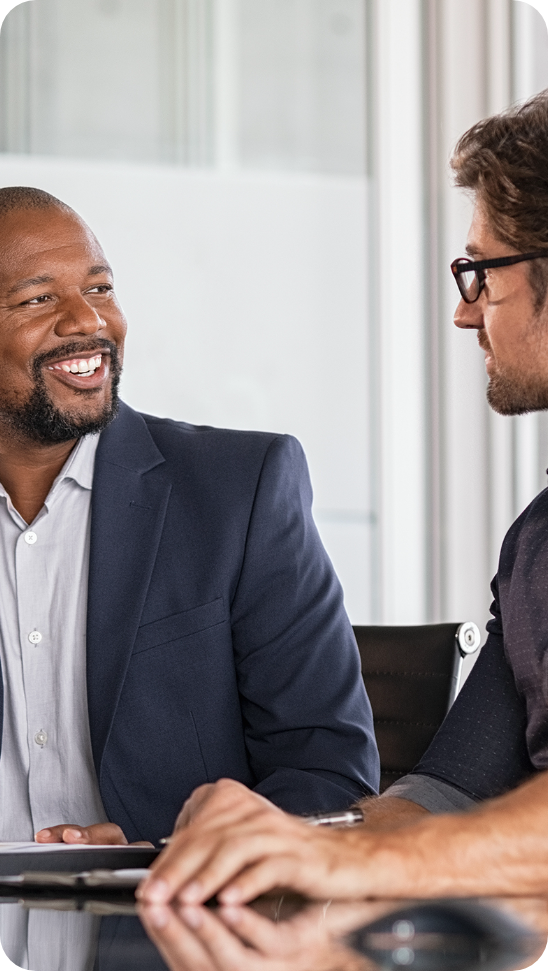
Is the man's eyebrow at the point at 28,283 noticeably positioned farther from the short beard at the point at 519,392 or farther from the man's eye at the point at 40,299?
the short beard at the point at 519,392

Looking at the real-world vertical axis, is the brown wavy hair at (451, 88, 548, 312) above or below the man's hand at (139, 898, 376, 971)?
above

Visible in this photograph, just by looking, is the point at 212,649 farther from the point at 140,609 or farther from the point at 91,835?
the point at 91,835

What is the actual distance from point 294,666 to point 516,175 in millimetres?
777

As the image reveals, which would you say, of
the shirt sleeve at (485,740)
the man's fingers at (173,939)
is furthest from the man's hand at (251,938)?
the shirt sleeve at (485,740)

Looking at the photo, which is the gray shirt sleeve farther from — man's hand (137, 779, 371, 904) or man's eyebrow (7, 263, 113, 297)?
man's eyebrow (7, 263, 113, 297)

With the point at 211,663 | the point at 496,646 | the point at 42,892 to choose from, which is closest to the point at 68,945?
the point at 42,892

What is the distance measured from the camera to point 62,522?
1.89 metres

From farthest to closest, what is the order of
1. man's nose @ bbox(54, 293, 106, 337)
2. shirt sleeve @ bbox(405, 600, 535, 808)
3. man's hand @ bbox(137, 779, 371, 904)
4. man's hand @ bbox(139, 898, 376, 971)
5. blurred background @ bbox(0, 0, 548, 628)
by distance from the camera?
blurred background @ bbox(0, 0, 548, 628) < man's nose @ bbox(54, 293, 106, 337) < shirt sleeve @ bbox(405, 600, 535, 808) < man's hand @ bbox(137, 779, 371, 904) < man's hand @ bbox(139, 898, 376, 971)

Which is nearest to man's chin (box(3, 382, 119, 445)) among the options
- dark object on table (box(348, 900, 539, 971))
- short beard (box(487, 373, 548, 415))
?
short beard (box(487, 373, 548, 415))

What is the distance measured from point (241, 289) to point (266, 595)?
2.02 meters

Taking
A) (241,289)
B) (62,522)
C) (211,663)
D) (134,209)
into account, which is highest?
(134,209)

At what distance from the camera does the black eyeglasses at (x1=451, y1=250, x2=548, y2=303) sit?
144cm

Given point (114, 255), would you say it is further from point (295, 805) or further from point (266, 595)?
point (295, 805)

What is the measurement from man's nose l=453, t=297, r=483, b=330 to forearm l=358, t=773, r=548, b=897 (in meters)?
0.69
